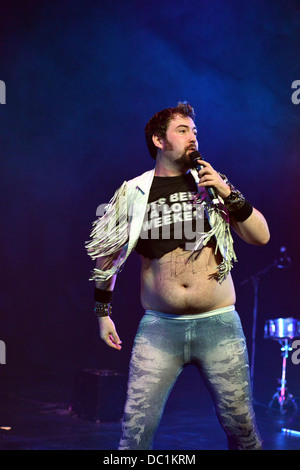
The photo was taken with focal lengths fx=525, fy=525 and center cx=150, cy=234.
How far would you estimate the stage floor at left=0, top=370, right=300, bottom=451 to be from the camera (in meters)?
4.82

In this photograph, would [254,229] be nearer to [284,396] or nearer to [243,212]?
[243,212]

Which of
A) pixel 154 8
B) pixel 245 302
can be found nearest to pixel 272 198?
pixel 245 302

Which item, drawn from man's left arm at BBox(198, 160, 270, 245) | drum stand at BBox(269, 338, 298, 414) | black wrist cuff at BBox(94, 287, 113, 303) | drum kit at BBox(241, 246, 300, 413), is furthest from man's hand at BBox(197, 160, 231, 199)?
drum stand at BBox(269, 338, 298, 414)

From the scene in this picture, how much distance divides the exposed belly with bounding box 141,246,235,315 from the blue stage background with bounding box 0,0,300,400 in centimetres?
463

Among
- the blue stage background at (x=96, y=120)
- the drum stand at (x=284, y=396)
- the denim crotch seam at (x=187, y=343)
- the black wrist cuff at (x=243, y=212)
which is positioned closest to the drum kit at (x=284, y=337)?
the drum stand at (x=284, y=396)

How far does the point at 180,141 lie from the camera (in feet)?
9.93

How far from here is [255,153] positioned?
314 inches

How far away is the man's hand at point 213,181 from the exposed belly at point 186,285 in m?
0.36

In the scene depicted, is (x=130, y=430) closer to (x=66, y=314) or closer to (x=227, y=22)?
(x=66, y=314)

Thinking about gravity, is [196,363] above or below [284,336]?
above

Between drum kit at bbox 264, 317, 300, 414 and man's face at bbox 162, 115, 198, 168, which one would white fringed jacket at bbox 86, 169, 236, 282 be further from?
drum kit at bbox 264, 317, 300, 414

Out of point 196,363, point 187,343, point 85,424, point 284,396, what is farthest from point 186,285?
point 284,396

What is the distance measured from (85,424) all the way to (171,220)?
142 inches

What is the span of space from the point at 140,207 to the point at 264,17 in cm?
485
